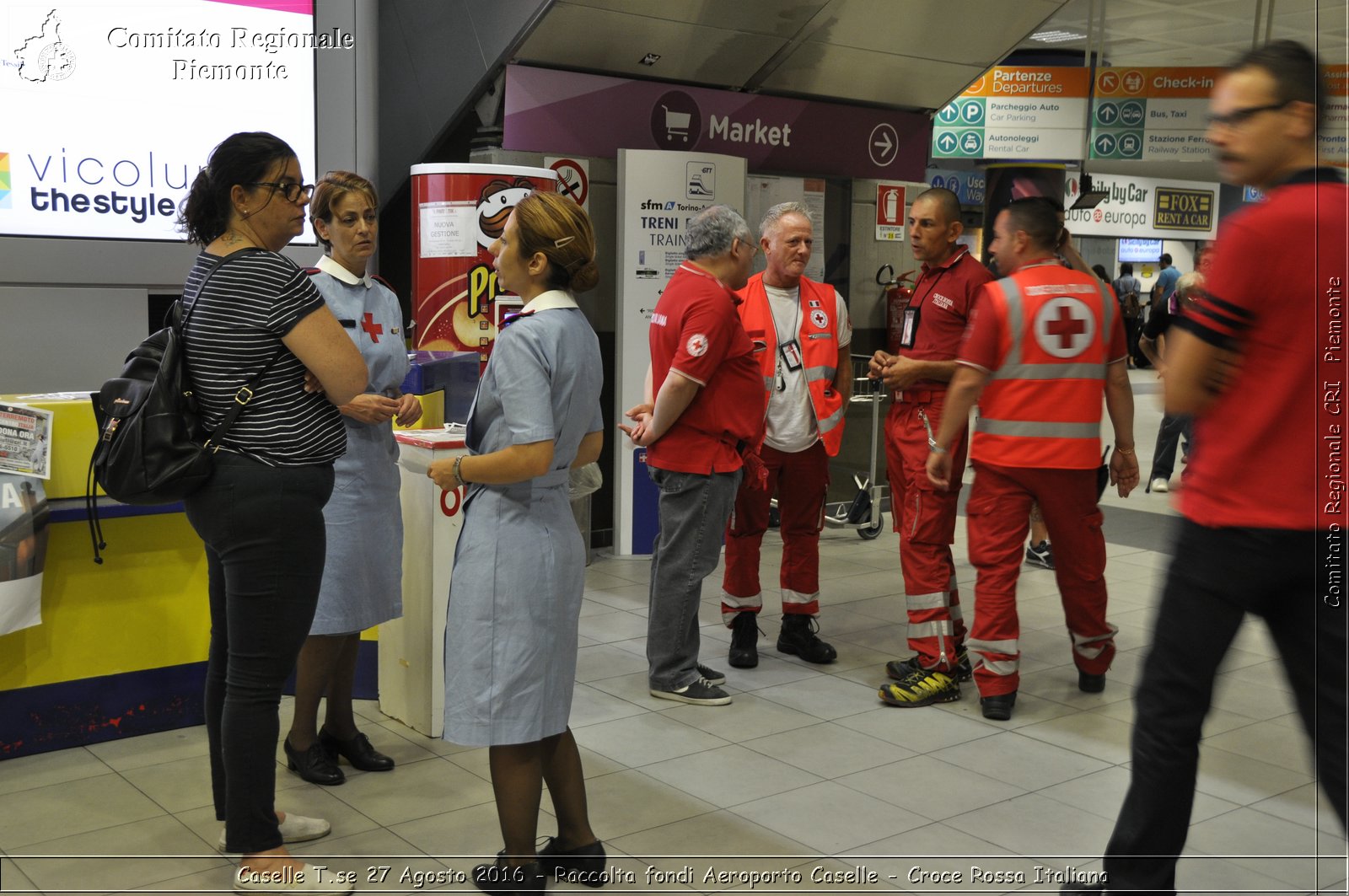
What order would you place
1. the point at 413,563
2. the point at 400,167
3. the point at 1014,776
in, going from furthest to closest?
the point at 400,167 < the point at 413,563 < the point at 1014,776

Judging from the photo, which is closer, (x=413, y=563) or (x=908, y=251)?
(x=413, y=563)

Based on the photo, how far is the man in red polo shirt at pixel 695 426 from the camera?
12.8 feet

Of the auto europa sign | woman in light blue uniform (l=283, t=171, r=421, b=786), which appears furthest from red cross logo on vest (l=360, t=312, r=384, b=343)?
the auto europa sign

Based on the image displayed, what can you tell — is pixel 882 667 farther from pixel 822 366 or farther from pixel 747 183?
pixel 747 183

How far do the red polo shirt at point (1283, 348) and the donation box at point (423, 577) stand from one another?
224cm

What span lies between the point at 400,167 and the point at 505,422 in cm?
453

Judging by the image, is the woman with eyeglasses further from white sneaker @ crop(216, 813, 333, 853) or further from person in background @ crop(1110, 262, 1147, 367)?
person in background @ crop(1110, 262, 1147, 367)

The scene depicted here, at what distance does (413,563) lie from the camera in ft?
12.4

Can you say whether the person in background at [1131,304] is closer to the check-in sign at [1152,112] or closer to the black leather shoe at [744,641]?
the check-in sign at [1152,112]

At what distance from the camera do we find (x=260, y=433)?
8.27 ft

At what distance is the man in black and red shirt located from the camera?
6.57ft

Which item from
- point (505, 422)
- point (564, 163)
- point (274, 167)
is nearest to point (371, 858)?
point (505, 422)

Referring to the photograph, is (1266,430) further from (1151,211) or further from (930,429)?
(1151,211)

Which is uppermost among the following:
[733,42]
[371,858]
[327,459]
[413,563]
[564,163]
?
[733,42]
